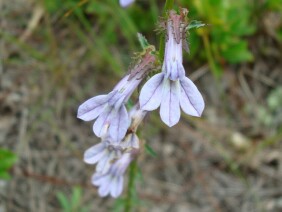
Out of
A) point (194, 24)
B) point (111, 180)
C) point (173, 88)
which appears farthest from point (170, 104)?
point (111, 180)

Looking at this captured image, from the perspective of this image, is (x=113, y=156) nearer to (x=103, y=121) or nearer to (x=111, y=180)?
(x=111, y=180)

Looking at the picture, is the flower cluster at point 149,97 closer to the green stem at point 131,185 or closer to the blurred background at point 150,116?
the green stem at point 131,185

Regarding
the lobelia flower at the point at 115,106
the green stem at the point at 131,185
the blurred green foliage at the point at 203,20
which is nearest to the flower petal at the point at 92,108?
the lobelia flower at the point at 115,106

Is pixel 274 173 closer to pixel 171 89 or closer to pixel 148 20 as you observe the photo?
pixel 148 20

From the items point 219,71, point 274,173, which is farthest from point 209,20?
point 274,173

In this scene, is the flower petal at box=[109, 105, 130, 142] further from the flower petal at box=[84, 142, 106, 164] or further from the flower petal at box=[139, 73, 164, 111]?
the flower petal at box=[84, 142, 106, 164]

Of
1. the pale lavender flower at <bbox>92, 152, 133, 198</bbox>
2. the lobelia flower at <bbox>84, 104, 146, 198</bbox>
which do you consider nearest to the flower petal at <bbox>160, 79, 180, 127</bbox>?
the lobelia flower at <bbox>84, 104, 146, 198</bbox>
